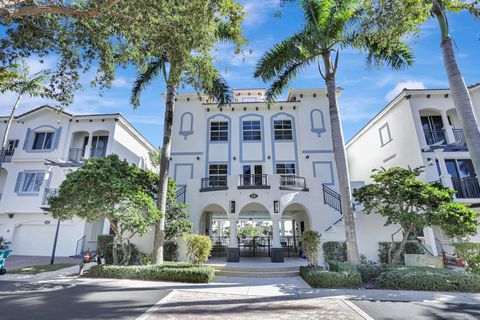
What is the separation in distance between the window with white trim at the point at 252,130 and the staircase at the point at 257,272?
10.9 meters

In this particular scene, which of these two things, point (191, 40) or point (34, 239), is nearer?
point (191, 40)

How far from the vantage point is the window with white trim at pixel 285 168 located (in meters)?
19.1

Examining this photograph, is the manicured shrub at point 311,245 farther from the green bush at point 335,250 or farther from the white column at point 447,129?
the white column at point 447,129

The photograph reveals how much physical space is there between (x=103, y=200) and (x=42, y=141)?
51.7 ft

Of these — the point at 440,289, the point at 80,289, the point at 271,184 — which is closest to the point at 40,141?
the point at 80,289

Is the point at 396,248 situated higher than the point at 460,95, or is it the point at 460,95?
the point at 460,95

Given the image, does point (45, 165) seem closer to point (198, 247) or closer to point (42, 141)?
point (42, 141)

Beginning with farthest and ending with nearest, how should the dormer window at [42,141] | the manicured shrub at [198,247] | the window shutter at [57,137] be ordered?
the dormer window at [42,141]
the window shutter at [57,137]
the manicured shrub at [198,247]

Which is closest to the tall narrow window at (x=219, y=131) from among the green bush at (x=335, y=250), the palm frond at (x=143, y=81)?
the palm frond at (x=143, y=81)

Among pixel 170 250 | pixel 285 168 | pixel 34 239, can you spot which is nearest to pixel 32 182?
pixel 34 239

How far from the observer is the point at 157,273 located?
31.6 ft

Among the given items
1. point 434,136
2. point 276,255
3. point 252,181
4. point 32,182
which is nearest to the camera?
point 276,255

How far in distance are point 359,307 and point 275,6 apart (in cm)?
1030

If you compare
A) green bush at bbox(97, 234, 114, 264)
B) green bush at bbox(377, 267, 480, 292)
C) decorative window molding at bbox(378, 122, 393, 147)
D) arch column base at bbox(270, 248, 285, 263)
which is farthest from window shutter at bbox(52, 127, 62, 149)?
decorative window molding at bbox(378, 122, 393, 147)
